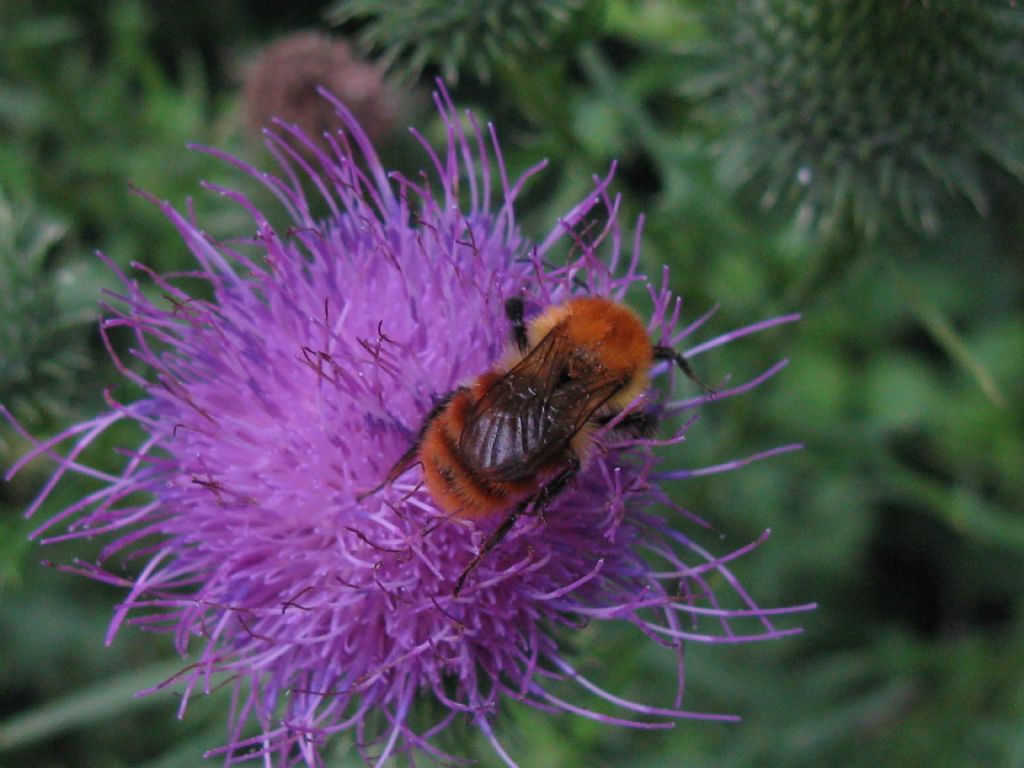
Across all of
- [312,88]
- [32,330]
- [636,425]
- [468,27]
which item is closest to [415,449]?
[636,425]

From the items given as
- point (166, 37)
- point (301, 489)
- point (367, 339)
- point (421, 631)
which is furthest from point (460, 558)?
point (166, 37)

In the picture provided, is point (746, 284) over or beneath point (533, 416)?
beneath

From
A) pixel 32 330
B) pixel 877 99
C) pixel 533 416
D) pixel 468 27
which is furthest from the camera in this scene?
pixel 32 330

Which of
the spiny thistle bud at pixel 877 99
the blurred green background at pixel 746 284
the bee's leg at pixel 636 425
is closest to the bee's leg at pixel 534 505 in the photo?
the bee's leg at pixel 636 425

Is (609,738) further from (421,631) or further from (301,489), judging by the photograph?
(301,489)

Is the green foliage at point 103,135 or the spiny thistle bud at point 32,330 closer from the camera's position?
the spiny thistle bud at point 32,330

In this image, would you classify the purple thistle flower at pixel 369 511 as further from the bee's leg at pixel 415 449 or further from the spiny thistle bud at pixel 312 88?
the spiny thistle bud at pixel 312 88

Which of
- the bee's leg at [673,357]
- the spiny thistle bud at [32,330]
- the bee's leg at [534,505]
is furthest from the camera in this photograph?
the spiny thistle bud at [32,330]

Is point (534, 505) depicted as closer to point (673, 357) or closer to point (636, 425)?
point (636, 425)
